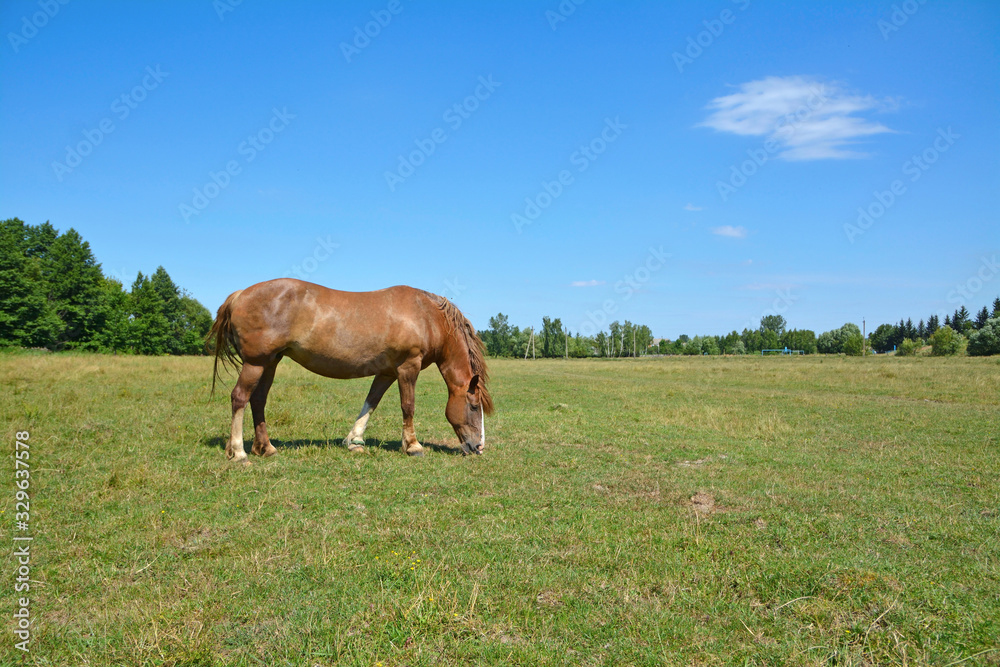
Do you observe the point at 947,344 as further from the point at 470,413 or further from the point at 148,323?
the point at 148,323

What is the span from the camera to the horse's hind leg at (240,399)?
25.7 ft

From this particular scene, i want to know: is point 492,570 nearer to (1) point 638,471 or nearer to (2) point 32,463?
(1) point 638,471

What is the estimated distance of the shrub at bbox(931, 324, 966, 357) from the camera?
64125mm

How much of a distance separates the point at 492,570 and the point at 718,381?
26.9 m

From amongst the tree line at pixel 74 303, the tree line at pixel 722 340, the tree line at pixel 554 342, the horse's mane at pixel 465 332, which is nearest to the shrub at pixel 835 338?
the tree line at pixel 722 340

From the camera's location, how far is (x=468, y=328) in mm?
9570

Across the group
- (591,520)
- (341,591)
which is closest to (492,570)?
(341,591)

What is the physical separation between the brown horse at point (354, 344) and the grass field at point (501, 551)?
646 millimetres

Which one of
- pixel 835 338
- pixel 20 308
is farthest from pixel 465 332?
pixel 835 338

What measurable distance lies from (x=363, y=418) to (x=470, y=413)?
168 cm

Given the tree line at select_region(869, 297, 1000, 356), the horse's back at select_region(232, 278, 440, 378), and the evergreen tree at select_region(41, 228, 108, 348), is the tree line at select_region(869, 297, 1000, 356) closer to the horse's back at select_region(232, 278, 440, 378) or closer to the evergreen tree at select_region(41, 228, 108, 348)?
the horse's back at select_region(232, 278, 440, 378)

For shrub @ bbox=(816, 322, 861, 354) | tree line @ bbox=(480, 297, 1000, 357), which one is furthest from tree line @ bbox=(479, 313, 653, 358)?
shrub @ bbox=(816, 322, 861, 354)

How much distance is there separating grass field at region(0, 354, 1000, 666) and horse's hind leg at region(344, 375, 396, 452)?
1.09 feet

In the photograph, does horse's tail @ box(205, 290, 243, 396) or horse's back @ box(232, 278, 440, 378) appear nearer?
horse's back @ box(232, 278, 440, 378)
